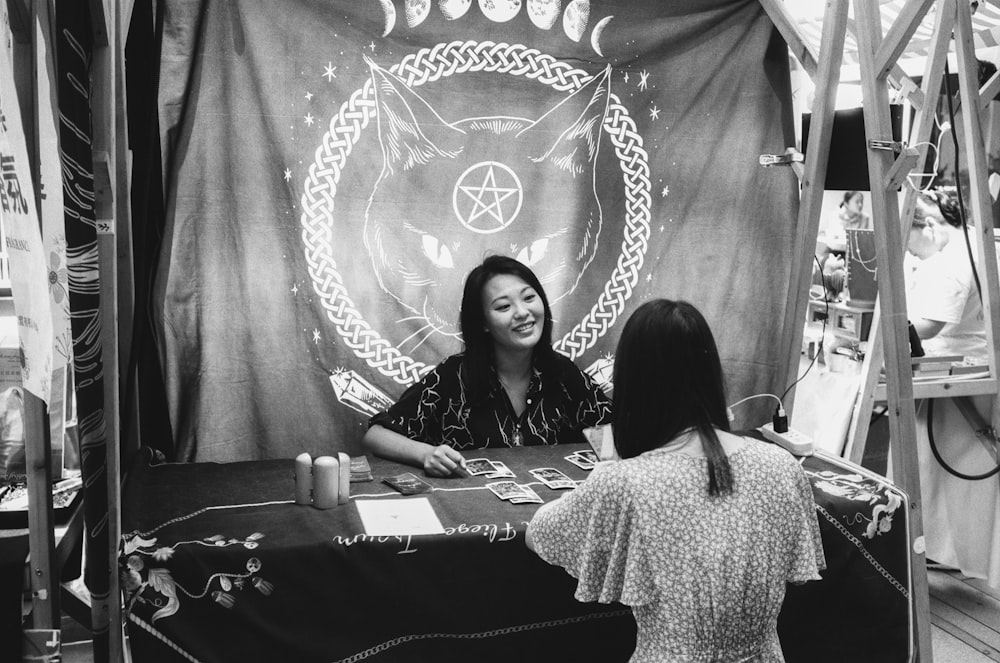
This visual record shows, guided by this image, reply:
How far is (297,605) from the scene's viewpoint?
6.18 ft

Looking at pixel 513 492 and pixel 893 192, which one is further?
pixel 893 192

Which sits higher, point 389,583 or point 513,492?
point 513,492

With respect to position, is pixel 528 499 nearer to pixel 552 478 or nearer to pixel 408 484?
pixel 552 478

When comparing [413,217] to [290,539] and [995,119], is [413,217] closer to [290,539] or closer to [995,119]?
[290,539]

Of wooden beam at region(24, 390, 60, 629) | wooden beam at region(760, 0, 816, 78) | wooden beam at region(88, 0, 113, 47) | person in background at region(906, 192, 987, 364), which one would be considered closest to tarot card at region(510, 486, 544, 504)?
wooden beam at region(24, 390, 60, 629)

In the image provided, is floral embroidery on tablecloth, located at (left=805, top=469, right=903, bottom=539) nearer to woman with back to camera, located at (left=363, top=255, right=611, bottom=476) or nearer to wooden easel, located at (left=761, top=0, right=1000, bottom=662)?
wooden easel, located at (left=761, top=0, right=1000, bottom=662)

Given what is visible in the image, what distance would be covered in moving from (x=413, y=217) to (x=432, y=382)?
59 centimetres

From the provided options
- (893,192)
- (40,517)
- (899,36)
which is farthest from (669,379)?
(899,36)

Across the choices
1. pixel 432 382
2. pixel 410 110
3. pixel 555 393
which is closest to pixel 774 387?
pixel 555 393

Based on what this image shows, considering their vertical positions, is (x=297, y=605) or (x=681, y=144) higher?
(x=681, y=144)

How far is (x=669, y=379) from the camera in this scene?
1602 millimetres

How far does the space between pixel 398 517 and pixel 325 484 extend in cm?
19

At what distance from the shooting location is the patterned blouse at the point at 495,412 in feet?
8.98

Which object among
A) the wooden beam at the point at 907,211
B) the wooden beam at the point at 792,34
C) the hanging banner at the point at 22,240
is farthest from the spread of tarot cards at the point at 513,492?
the wooden beam at the point at 792,34
